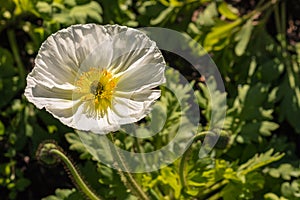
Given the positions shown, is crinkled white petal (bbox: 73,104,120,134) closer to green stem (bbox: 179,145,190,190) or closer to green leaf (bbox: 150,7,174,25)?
green stem (bbox: 179,145,190,190)

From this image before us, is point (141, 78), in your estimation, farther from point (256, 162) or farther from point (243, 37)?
point (243, 37)

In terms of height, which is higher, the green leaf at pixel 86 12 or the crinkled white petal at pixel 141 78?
the crinkled white petal at pixel 141 78

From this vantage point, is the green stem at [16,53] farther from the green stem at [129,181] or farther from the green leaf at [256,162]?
the green leaf at [256,162]

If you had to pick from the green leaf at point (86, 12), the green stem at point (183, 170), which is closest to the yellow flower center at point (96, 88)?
the green stem at point (183, 170)

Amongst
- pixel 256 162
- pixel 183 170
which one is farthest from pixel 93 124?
pixel 256 162

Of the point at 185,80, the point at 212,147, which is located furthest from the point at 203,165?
the point at 185,80

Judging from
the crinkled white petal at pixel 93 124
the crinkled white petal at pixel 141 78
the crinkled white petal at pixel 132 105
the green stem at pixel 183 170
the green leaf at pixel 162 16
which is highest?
the crinkled white petal at pixel 141 78

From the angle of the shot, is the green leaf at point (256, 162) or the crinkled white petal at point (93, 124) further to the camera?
the green leaf at point (256, 162)
